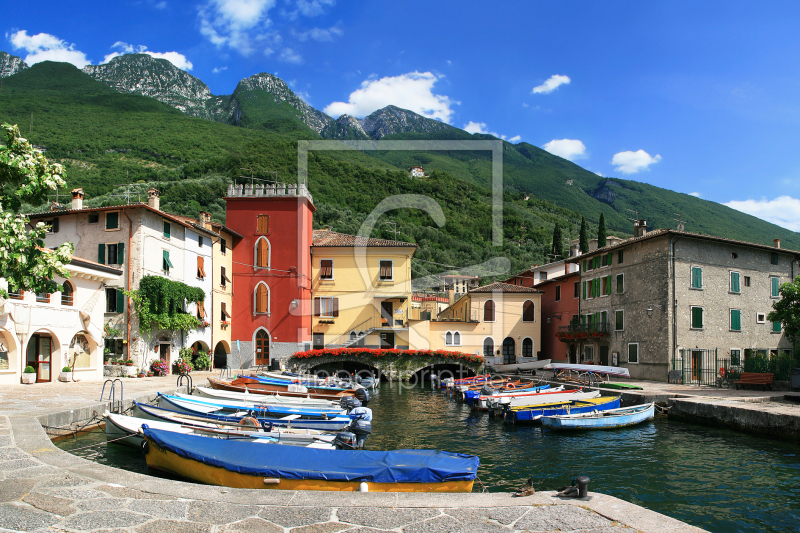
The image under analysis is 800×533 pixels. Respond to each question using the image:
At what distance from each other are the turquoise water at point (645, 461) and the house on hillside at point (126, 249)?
1463 cm

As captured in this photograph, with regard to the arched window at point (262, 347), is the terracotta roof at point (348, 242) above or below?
above

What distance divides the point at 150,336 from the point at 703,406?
86.6ft

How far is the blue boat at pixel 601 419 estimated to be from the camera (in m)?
18.2

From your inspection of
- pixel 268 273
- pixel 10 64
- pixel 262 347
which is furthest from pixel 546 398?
pixel 10 64

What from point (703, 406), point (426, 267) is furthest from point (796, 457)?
point (426, 267)

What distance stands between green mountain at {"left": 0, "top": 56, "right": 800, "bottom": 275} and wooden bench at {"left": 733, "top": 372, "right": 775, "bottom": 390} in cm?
3386

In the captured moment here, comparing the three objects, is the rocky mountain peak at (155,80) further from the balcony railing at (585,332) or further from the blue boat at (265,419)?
the blue boat at (265,419)

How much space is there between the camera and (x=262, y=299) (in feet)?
124

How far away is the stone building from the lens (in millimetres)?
28359

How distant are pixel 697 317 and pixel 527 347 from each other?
45.4 ft

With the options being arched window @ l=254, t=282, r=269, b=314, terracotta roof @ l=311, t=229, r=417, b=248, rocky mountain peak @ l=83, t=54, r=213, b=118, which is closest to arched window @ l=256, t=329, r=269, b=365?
arched window @ l=254, t=282, r=269, b=314

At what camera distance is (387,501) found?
5.83 meters

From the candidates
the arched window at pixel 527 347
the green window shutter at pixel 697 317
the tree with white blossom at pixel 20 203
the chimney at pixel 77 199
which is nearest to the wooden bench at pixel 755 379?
the green window shutter at pixel 697 317

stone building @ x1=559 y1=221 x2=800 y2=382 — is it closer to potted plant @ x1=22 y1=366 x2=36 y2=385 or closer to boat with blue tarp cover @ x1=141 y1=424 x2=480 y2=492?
boat with blue tarp cover @ x1=141 y1=424 x2=480 y2=492
